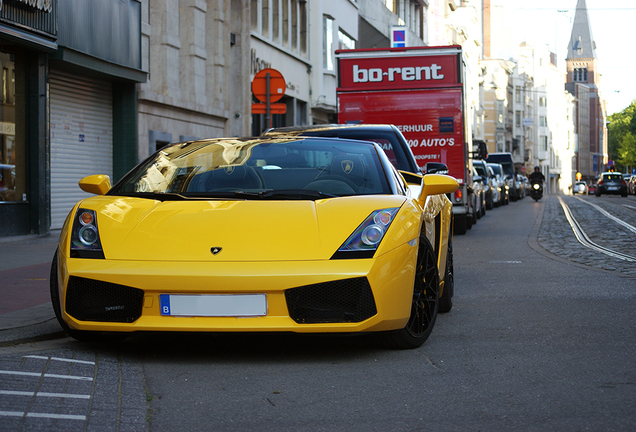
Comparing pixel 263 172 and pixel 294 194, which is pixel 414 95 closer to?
pixel 263 172

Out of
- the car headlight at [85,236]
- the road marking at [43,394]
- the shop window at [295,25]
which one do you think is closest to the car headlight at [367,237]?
the car headlight at [85,236]

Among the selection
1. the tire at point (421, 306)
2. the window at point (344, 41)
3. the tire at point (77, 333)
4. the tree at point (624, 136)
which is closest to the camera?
the tire at point (77, 333)

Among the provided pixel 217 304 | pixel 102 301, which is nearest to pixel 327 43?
pixel 102 301

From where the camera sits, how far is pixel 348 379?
4.48 meters

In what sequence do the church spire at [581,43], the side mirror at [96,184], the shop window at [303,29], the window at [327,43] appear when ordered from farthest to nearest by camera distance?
the church spire at [581,43] → the window at [327,43] → the shop window at [303,29] → the side mirror at [96,184]

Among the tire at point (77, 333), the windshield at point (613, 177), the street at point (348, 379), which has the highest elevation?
the windshield at point (613, 177)

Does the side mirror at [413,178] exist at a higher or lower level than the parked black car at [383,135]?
lower

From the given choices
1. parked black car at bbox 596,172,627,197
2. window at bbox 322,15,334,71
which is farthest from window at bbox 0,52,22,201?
parked black car at bbox 596,172,627,197

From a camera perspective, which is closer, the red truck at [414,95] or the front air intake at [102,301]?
the front air intake at [102,301]

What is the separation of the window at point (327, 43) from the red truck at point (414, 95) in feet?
55.9

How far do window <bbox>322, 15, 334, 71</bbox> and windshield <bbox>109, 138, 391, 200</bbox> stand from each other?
27684 mm

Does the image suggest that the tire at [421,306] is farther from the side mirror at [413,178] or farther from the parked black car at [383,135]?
the parked black car at [383,135]

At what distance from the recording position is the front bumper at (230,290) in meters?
4.63

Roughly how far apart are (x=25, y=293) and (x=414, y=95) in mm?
10206
